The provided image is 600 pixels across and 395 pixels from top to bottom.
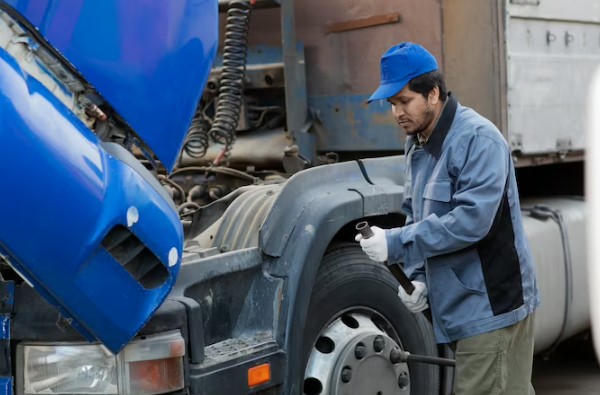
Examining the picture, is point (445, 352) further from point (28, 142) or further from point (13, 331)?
point (28, 142)

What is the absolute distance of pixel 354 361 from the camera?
390 centimetres

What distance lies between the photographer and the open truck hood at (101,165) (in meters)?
2.57

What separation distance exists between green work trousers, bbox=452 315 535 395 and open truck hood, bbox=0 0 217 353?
1.09 m

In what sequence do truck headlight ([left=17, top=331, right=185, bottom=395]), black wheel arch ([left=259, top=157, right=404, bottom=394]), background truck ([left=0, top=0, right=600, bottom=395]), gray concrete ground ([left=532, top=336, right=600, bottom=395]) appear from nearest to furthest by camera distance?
background truck ([left=0, top=0, right=600, bottom=395])
truck headlight ([left=17, top=331, right=185, bottom=395])
black wheel arch ([left=259, top=157, right=404, bottom=394])
gray concrete ground ([left=532, top=336, right=600, bottom=395])

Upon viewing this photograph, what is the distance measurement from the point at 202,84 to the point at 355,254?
1.29m

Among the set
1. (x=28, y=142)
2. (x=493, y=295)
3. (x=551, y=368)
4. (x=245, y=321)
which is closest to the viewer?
(x=28, y=142)

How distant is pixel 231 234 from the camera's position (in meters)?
3.73

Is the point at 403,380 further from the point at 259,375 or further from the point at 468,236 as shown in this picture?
the point at 468,236

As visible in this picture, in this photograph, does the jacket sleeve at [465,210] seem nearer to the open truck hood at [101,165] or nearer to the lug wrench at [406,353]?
the lug wrench at [406,353]

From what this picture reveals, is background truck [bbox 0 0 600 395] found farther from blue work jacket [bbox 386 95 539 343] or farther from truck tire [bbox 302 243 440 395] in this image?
blue work jacket [bbox 386 95 539 343]

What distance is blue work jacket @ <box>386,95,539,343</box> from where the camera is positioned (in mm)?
3201

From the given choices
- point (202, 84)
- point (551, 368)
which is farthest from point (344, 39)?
point (551, 368)

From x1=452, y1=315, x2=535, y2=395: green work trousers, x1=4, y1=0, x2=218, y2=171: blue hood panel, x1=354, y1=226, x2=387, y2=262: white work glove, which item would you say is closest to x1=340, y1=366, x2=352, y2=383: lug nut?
x1=452, y1=315, x2=535, y2=395: green work trousers

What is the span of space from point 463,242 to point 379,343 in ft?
3.10
